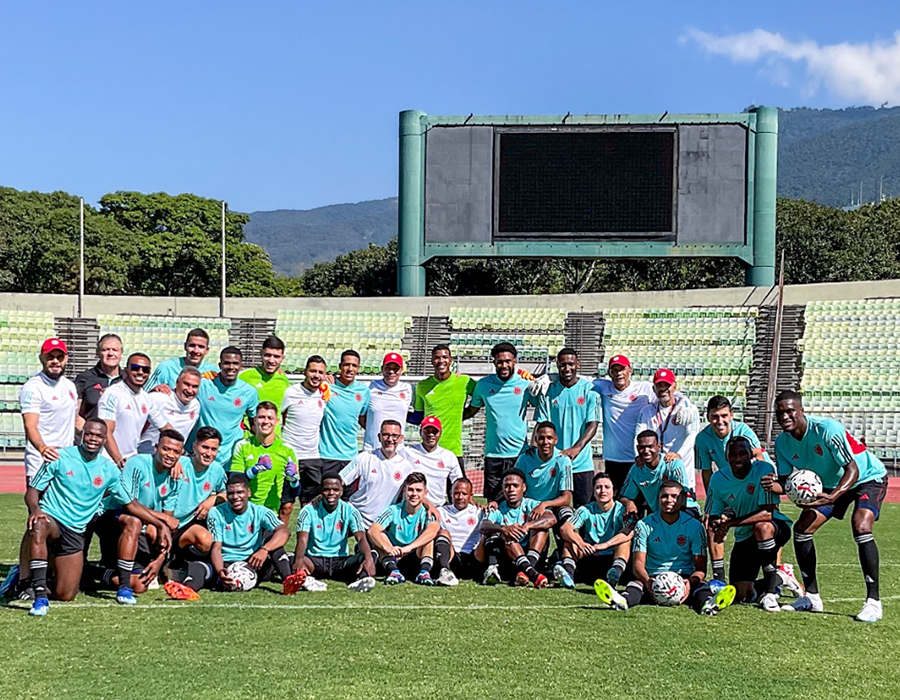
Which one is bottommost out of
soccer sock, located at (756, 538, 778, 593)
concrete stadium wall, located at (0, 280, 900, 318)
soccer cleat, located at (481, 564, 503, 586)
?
soccer cleat, located at (481, 564, 503, 586)

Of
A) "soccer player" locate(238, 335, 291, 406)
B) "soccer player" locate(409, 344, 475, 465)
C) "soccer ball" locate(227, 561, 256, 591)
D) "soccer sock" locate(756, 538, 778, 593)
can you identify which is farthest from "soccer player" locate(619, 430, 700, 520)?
"soccer player" locate(238, 335, 291, 406)

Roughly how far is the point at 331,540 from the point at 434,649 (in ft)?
7.86

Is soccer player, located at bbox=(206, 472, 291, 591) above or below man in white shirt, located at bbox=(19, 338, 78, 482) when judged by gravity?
below

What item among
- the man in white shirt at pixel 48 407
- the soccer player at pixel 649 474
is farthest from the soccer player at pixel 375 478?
the man in white shirt at pixel 48 407

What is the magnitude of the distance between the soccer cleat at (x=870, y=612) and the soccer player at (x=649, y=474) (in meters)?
1.59

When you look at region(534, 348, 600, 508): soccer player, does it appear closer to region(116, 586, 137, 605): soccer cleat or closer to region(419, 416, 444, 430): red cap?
region(419, 416, 444, 430): red cap

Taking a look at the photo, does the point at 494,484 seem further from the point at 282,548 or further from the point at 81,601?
the point at 81,601

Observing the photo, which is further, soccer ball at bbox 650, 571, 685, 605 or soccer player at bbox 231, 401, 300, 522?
soccer player at bbox 231, 401, 300, 522

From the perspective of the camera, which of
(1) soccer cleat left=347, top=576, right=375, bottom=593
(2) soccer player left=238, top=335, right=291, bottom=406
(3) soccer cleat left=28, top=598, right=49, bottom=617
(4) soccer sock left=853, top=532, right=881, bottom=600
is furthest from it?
(2) soccer player left=238, top=335, right=291, bottom=406

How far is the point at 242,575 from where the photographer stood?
8.10 metres

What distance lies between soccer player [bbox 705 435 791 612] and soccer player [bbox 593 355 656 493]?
1511 mm

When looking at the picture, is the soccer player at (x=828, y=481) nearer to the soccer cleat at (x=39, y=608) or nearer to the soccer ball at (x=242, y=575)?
the soccer ball at (x=242, y=575)

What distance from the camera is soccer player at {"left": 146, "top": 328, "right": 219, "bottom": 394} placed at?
8.65 meters

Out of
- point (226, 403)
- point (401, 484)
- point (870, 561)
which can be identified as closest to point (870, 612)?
point (870, 561)
